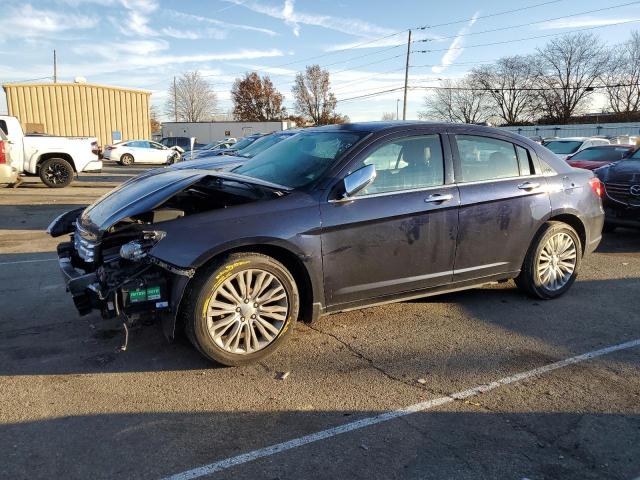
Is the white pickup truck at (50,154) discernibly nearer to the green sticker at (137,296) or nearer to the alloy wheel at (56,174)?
the alloy wheel at (56,174)

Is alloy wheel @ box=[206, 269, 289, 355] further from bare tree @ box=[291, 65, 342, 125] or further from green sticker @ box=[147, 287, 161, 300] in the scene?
bare tree @ box=[291, 65, 342, 125]

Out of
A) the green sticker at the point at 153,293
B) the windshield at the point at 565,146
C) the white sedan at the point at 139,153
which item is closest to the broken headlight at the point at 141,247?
the green sticker at the point at 153,293

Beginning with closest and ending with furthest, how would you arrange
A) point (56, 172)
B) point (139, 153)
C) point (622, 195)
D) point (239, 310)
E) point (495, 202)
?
point (239, 310), point (495, 202), point (622, 195), point (56, 172), point (139, 153)

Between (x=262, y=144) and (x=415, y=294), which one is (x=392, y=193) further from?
(x=262, y=144)

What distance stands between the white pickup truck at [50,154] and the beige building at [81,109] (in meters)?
18.7

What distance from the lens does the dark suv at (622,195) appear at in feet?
25.6

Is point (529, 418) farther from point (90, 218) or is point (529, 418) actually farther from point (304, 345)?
point (90, 218)

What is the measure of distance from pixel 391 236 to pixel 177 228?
165 centimetres

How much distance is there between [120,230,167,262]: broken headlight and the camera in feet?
11.5

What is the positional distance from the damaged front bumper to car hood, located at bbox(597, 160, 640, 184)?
7223 millimetres

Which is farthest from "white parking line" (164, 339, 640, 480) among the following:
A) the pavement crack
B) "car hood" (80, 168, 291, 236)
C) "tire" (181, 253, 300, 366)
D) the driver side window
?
"car hood" (80, 168, 291, 236)

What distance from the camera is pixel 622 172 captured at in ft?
26.7

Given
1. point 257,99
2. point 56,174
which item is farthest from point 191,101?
point 56,174

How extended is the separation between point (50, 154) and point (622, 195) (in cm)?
1398
